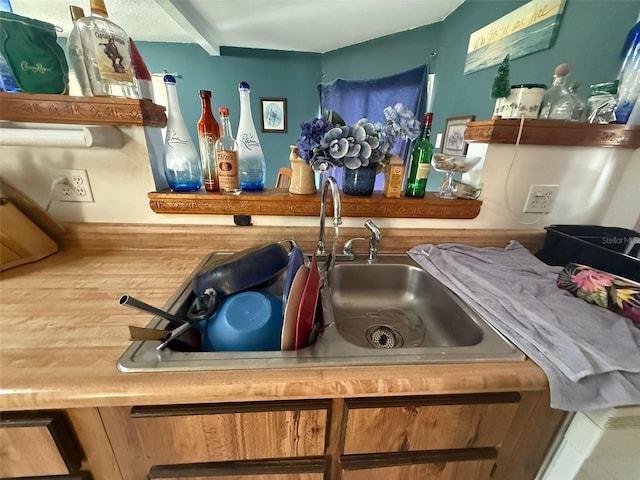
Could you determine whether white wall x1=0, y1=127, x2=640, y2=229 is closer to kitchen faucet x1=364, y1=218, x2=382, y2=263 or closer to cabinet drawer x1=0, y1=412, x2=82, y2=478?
kitchen faucet x1=364, y1=218, x2=382, y2=263

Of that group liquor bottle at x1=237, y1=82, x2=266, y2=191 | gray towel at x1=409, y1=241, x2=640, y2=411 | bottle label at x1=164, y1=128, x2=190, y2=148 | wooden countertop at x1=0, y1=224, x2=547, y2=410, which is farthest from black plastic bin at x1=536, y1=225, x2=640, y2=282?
bottle label at x1=164, y1=128, x2=190, y2=148

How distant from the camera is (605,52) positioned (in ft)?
2.96

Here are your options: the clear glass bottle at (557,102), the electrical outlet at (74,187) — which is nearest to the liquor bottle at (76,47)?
the electrical outlet at (74,187)

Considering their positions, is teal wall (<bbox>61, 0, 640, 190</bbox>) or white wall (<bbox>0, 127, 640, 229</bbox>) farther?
teal wall (<bbox>61, 0, 640, 190</bbox>)

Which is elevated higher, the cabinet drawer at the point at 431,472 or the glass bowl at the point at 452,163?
the glass bowl at the point at 452,163

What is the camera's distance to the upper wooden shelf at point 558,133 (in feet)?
2.58

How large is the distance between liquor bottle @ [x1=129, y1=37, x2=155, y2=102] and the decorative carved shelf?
1.02 ft

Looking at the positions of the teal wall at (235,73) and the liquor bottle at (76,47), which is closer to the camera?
the liquor bottle at (76,47)

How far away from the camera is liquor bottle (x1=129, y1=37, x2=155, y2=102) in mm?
723

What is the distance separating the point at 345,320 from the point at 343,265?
0.17 meters

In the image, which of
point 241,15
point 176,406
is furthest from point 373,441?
point 241,15

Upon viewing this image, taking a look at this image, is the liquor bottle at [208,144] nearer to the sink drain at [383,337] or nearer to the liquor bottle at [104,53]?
the liquor bottle at [104,53]

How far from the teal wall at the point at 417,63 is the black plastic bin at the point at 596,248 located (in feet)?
1.79

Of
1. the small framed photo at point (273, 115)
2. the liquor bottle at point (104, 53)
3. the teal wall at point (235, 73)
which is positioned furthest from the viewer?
the small framed photo at point (273, 115)
